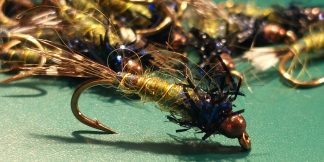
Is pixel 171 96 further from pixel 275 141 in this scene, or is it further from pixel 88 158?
pixel 275 141

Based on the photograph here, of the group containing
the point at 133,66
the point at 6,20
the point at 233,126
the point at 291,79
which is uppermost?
the point at 6,20

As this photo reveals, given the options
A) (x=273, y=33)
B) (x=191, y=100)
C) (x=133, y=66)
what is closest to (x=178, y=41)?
(x=133, y=66)

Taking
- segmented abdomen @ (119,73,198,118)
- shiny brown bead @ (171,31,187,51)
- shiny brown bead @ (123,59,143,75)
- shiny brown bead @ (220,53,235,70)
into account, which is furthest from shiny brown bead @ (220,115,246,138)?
shiny brown bead @ (171,31,187,51)

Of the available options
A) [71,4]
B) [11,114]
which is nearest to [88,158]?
[11,114]

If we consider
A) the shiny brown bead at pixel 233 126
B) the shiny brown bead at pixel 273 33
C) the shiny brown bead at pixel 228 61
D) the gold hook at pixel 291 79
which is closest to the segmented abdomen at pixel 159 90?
the shiny brown bead at pixel 233 126

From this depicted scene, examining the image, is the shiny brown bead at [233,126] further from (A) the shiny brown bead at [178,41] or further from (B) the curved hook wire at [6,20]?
(B) the curved hook wire at [6,20]

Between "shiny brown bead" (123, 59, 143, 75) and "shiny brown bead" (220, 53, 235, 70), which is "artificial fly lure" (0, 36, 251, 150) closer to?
"shiny brown bead" (123, 59, 143, 75)

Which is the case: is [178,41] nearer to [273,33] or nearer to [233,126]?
[273,33]
